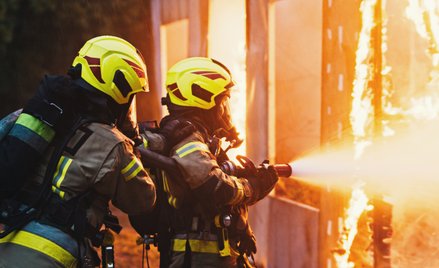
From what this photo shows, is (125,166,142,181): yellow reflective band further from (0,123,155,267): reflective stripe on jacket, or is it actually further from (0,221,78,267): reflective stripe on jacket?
(0,221,78,267): reflective stripe on jacket

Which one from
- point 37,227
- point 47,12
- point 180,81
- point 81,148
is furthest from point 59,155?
point 47,12

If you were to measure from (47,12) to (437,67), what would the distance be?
382 inches

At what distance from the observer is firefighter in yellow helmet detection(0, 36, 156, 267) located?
2.93 metres

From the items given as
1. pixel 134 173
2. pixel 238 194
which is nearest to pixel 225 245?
pixel 238 194

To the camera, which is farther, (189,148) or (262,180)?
(262,180)

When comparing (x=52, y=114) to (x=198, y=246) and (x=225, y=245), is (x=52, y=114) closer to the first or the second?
(x=198, y=246)

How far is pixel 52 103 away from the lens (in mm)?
2947

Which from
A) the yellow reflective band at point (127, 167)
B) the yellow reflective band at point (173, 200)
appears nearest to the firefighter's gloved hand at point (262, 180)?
the yellow reflective band at point (173, 200)

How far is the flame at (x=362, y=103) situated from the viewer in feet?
14.5

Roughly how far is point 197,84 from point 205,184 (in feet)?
2.32

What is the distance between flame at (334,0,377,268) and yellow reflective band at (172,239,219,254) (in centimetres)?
144

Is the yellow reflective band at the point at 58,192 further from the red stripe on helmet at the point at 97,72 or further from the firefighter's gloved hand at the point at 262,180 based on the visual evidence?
the firefighter's gloved hand at the point at 262,180

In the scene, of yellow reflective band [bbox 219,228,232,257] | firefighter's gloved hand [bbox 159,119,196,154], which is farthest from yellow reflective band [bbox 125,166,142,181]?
yellow reflective band [bbox 219,228,232,257]

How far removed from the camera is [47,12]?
12258 mm
